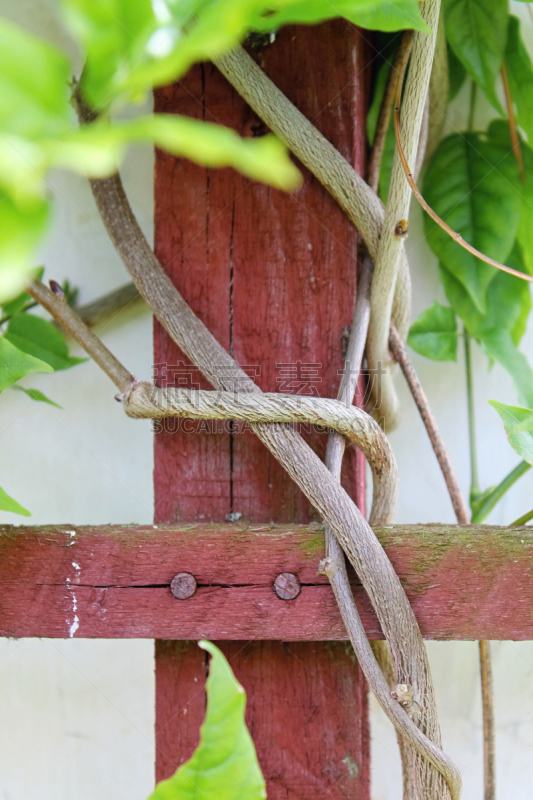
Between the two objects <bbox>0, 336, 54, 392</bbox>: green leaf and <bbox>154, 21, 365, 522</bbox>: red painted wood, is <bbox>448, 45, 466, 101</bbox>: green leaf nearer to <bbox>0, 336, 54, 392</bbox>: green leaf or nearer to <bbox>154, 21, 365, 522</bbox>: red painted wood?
<bbox>154, 21, 365, 522</bbox>: red painted wood

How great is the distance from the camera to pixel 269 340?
43 centimetres

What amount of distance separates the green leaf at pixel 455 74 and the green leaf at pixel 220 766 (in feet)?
1.99

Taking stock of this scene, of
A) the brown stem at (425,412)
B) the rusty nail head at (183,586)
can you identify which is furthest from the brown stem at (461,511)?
the rusty nail head at (183,586)

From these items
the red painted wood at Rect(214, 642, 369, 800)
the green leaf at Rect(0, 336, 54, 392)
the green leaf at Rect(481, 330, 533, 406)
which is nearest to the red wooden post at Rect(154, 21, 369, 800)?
the red painted wood at Rect(214, 642, 369, 800)

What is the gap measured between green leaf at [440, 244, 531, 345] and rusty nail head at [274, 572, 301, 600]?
0.32 metres

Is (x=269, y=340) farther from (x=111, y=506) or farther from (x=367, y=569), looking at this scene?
(x=111, y=506)

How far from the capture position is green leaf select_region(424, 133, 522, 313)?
0.56m

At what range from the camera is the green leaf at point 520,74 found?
0.55 m

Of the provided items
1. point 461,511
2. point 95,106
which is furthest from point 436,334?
point 95,106

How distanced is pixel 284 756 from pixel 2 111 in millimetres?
415

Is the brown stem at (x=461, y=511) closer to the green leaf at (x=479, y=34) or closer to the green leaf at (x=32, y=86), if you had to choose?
the green leaf at (x=479, y=34)

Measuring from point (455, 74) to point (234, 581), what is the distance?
1.69 feet

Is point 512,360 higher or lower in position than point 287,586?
higher

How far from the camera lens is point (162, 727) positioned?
41 centimetres
